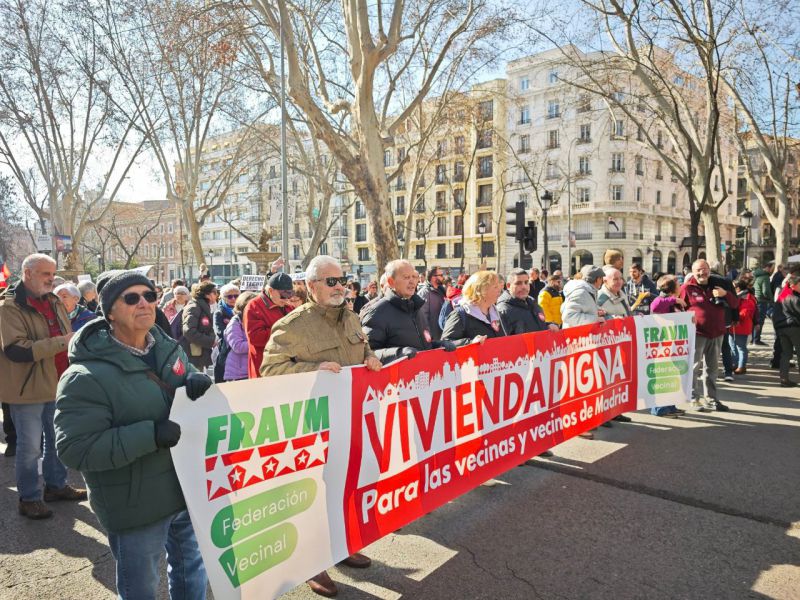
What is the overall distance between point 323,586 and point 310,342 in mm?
1337

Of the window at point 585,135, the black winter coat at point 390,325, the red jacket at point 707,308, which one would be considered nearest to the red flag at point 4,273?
the black winter coat at point 390,325

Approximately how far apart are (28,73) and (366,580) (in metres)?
24.3

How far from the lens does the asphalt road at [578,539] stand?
3.14m

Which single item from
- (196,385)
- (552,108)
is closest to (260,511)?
(196,385)

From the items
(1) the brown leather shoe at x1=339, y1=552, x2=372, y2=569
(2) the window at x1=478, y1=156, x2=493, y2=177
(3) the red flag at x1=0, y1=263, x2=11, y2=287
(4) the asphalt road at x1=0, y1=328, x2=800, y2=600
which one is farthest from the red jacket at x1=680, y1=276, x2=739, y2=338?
(2) the window at x1=478, y1=156, x2=493, y2=177

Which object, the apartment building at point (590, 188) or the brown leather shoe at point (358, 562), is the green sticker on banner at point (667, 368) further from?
the apartment building at point (590, 188)

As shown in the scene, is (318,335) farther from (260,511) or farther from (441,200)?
(441,200)

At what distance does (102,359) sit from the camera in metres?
2.15

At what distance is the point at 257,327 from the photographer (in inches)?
190

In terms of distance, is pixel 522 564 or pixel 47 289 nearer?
pixel 522 564

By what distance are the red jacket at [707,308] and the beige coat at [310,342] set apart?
503 cm

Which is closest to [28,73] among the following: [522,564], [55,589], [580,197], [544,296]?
[544,296]

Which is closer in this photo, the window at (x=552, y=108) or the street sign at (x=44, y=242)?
the street sign at (x=44, y=242)

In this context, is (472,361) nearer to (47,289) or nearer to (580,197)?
(47,289)
